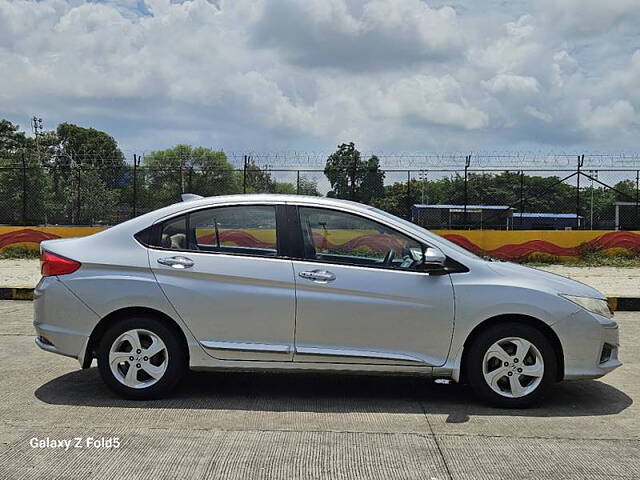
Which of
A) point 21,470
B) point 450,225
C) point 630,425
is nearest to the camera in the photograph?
point 21,470

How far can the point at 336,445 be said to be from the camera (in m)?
4.30

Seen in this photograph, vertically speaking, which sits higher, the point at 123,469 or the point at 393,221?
the point at 393,221

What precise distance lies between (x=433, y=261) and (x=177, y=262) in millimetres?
1973

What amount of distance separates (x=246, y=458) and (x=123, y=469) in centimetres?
72

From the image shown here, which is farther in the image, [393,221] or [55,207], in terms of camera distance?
[55,207]

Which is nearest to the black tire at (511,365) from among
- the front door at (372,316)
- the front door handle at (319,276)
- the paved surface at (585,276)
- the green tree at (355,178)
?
the front door at (372,316)

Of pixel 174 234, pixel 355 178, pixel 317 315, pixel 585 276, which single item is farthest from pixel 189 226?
pixel 355 178

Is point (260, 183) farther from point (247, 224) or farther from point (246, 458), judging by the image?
point (246, 458)

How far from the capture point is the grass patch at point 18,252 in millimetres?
20828

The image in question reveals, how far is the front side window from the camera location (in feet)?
17.2

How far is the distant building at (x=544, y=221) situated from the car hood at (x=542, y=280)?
19.6 m

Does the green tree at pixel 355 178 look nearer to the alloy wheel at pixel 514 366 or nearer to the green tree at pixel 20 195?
the green tree at pixel 20 195

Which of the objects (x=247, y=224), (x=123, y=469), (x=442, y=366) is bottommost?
(x=123, y=469)

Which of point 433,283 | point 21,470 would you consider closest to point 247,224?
point 433,283
